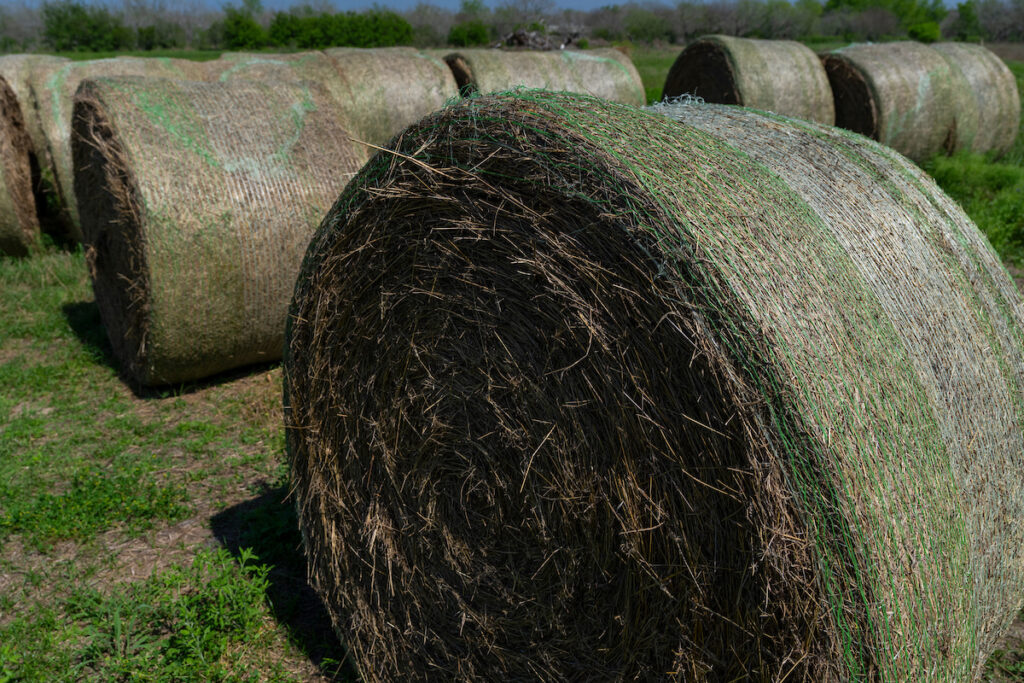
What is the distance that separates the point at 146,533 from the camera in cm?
429

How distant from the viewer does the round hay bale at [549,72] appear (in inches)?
415

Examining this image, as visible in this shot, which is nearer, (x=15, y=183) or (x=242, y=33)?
(x=15, y=183)

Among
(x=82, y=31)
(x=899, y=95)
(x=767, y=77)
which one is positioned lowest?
(x=82, y=31)

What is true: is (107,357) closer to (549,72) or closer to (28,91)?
(28,91)

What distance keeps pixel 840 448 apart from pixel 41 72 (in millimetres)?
9750

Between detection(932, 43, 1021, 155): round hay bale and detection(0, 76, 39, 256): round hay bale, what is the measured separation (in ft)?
38.5

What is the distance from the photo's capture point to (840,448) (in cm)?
201

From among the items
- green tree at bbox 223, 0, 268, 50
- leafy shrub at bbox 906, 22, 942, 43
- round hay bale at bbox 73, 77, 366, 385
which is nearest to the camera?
round hay bale at bbox 73, 77, 366, 385

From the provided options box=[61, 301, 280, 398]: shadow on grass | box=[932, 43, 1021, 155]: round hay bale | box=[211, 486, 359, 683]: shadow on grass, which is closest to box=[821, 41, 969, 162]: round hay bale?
box=[932, 43, 1021, 155]: round hay bale

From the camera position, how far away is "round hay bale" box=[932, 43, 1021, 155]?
1119 centimetres

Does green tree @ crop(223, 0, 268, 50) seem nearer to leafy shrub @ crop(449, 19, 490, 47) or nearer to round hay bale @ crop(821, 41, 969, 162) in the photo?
leafy shrub @ crop(449, 19, 490, 47)

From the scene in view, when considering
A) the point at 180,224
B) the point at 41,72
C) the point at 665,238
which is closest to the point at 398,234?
the point at 665,238

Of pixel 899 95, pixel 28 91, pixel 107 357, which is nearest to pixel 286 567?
pixel 107 357

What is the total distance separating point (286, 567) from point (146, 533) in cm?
86
